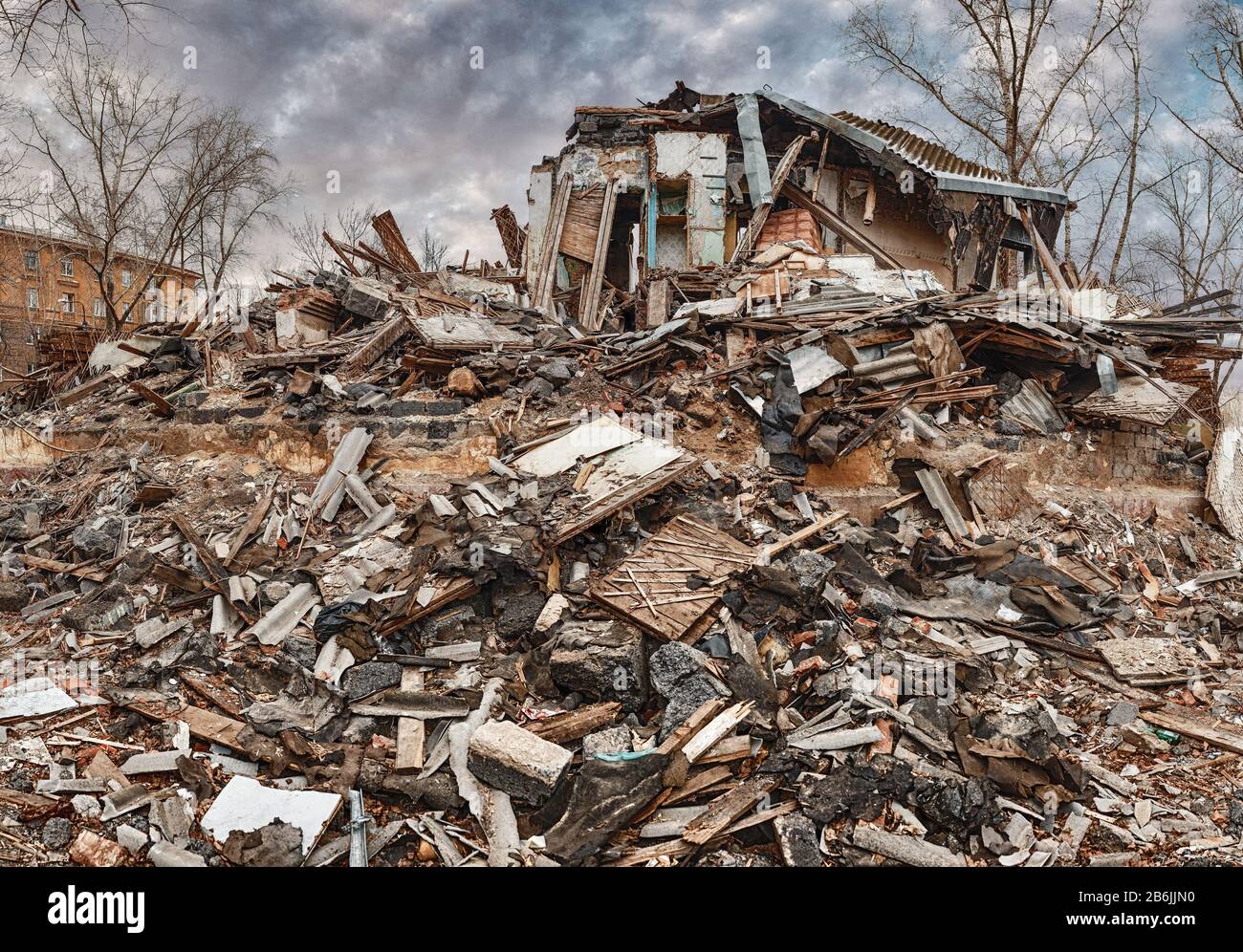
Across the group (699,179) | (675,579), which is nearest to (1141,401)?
(675,579)

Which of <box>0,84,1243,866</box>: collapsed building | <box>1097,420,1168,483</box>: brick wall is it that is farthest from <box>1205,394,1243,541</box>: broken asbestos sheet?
<box>1097,420,1168,483</box>: brick wall

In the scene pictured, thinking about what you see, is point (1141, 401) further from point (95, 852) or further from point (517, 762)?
point (95, 852)

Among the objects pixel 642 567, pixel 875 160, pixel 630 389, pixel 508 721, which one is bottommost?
pixel 508 721

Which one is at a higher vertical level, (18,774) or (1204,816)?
(18,774)

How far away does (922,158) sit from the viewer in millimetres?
14852

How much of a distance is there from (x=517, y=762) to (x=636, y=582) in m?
1.92

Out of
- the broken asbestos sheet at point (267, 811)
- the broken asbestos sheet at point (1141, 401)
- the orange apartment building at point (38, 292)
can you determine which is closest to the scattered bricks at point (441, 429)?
the broken asbestos sheet at point (267, 811)

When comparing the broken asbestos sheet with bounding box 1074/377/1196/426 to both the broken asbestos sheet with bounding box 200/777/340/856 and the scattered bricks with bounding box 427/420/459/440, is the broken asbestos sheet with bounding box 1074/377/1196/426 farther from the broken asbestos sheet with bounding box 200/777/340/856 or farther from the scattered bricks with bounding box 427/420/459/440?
the broken asbestos sheet with bounding box 200/777/340/856
